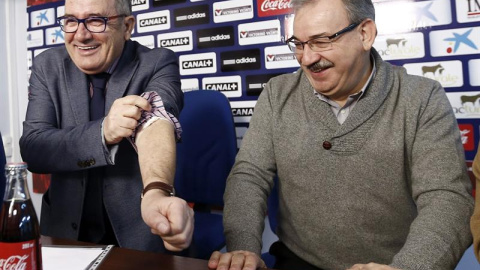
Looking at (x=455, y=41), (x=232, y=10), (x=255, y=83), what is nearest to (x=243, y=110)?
(x=255, y=83)

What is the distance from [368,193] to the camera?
1311 mm

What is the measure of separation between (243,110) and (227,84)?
170 millimetres

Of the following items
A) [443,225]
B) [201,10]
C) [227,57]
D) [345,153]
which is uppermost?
[201,10]

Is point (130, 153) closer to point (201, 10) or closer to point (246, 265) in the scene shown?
point (246, 265)

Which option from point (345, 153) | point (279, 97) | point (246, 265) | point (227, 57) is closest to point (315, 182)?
point (345, 153)

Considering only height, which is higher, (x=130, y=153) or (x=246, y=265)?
(x=130, y=153)

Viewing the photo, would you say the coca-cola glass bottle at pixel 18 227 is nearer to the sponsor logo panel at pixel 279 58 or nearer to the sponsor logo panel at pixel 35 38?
the sponsor logo panel at pixel 279 58

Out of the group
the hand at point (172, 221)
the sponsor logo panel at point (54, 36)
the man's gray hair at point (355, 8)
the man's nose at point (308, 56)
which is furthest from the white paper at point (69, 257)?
the sponsor logo panel at point (54, 36)

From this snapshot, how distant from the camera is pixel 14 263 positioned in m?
0.65

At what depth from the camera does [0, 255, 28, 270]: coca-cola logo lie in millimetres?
642

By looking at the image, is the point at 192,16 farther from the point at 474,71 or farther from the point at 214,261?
the point at 214,261

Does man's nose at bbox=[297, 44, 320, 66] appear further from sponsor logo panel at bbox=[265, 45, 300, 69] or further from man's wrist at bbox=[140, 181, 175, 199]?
sponsor logo panel at bbox=[265, 45, 300, 69]

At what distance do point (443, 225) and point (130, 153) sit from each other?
89 centimetres

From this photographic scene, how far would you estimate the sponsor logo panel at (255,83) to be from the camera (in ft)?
7.49
